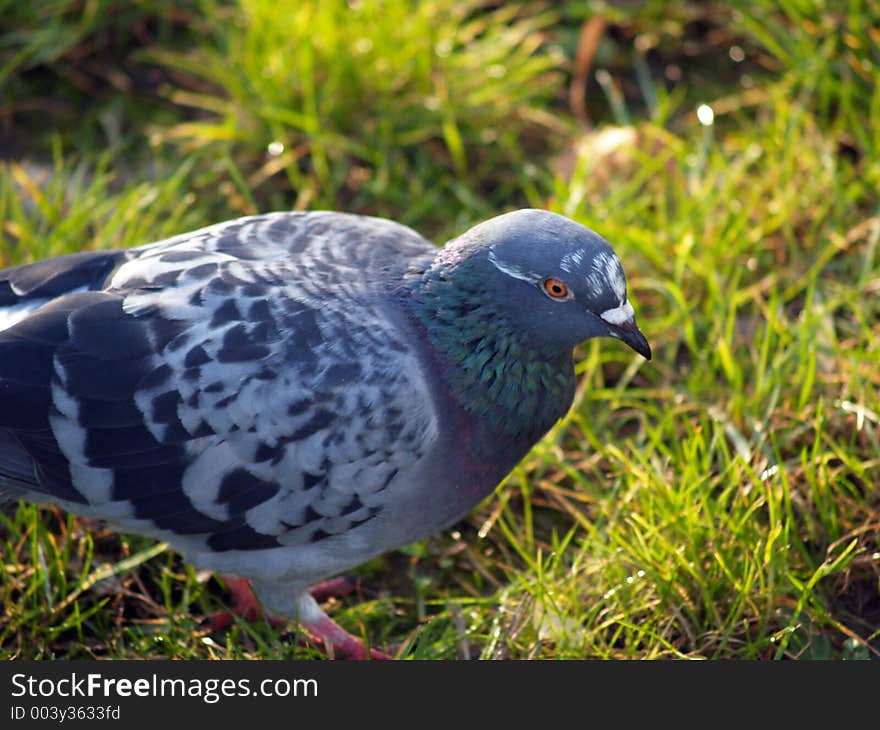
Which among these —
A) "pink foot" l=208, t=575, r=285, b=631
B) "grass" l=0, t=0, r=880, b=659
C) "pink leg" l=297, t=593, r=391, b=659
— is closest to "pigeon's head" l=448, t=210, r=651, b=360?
"grass" l=0, t=0, r=880, b=659

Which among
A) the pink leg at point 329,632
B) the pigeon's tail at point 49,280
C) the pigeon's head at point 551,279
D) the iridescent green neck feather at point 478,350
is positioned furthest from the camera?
the pink leg at point 329,632

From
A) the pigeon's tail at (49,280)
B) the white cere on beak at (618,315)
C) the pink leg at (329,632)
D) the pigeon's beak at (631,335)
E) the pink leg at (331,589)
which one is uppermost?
the pigeon's tail at (49,280)

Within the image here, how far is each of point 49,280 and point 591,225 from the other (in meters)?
2.41

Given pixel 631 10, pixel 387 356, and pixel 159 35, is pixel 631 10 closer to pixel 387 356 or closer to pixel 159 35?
pixel 159 35

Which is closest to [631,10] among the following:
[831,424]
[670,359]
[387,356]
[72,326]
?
[670,359]

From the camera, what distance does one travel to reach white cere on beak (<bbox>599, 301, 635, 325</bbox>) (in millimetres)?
3621

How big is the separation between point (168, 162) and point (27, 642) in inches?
105

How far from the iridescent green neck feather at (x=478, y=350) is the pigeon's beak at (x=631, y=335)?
252 mm

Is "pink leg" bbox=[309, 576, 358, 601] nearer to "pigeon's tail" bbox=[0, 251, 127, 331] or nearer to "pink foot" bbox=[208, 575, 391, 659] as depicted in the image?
"pink foot" bbox=[208, 575, 391, 659]

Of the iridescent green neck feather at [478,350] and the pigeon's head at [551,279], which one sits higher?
the pigeon's head at [551,279]

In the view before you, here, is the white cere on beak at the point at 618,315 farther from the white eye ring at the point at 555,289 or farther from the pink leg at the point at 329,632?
the pink leg at the point at 329,632

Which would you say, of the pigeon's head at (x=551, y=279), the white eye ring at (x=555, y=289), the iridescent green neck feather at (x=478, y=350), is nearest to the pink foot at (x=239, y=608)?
the iridescent green neck feather at (x=478, y=350)

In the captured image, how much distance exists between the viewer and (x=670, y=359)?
494 centimetres

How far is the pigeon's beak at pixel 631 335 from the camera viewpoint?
12.0 feet
